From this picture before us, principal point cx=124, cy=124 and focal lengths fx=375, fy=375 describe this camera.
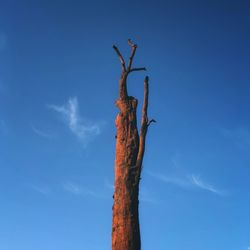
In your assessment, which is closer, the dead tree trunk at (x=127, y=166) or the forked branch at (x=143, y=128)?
the dead tree trunk at (x=127, y=166)

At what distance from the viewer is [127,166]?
26.6 ft

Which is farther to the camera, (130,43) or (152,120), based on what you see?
(130,43)

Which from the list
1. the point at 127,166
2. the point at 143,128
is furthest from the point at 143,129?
the point at 127,166

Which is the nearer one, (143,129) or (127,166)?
(127,166)

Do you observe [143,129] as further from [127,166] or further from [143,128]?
[127,166]

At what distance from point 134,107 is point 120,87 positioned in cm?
70

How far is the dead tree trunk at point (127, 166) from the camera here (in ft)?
24.2

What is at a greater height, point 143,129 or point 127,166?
point 143,129

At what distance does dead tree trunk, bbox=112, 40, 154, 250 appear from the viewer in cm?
737

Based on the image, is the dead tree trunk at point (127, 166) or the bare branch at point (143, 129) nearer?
the dead tree trunk at point (127, 166)

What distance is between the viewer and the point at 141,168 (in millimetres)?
8219

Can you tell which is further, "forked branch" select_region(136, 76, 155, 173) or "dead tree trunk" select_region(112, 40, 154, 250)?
"forked branch" select_region(136, 76, 155, 173)

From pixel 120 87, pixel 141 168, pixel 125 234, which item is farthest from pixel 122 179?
pixel 120 87

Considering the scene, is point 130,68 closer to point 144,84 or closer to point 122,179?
point 144,84
